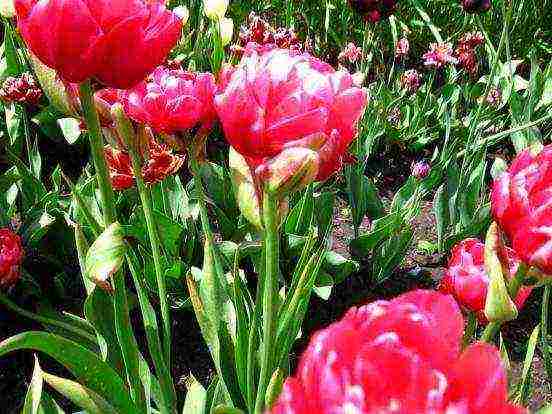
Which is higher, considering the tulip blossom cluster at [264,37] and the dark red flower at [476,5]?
the dark red flower at [476,5]

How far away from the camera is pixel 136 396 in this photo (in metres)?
1.13

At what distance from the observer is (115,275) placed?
95 centimetres

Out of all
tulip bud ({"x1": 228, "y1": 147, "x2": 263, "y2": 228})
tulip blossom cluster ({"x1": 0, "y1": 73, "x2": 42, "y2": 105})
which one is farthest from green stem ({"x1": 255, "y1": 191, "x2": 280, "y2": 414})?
tulip blossom cluster ({"x1": 0, "y1": 73, "x2": 42, "y2": 105})

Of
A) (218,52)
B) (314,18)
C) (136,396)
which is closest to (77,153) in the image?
(218,52)

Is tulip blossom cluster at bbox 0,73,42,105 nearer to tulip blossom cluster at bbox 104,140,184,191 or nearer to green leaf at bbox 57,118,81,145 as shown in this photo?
green leaf at bbox 57,118,81,145

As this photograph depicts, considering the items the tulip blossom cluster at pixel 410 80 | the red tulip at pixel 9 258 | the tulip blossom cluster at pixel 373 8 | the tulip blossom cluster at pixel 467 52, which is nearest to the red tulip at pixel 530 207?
the red tulip at pixel 9 258

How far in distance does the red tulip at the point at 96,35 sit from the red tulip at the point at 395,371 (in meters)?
0.36

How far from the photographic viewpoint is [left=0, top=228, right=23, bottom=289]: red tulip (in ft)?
5.06

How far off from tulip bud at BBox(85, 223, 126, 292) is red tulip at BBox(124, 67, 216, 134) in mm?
191

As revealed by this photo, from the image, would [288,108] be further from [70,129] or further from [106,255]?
[70,129]

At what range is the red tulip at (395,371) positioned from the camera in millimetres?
463

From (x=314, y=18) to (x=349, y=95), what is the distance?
2.42 metres

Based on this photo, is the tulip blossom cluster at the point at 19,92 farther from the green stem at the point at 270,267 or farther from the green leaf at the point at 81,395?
the green stem at the point at 270,267

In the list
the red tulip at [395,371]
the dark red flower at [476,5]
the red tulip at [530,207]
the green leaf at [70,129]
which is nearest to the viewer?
the red tulip at [395,371]
